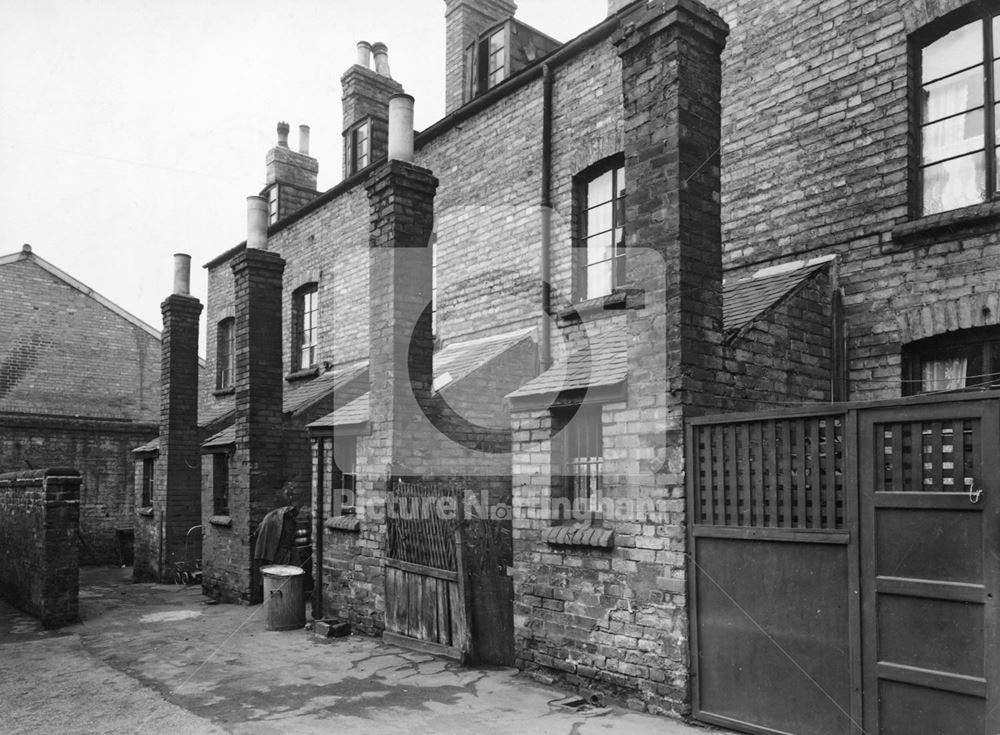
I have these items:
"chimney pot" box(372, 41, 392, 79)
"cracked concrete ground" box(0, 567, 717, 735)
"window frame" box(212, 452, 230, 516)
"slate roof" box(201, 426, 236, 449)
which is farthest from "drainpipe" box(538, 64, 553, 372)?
"chimney pot" box(372, 41, 392, 79)

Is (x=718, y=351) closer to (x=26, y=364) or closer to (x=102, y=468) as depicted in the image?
(x=102, y=468)

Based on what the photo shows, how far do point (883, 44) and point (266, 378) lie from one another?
30.8ft

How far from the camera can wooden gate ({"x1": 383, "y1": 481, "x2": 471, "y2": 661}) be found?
7.29m

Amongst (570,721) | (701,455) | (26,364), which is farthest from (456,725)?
(26,364)

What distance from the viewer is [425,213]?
369 inches

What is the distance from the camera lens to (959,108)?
22.4 feet

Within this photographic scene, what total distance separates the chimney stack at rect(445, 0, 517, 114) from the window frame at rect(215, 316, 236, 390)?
28.6 feet

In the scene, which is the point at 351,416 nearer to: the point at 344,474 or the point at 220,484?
the point at 344,474

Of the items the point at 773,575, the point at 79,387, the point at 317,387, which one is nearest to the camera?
the point at 773,575

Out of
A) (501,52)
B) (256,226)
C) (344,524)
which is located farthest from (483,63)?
(344,524)

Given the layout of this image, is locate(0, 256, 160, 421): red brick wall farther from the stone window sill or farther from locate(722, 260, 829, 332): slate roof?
locate(722, 260, 829, 332): slate roof

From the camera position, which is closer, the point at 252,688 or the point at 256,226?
the point at 252,688

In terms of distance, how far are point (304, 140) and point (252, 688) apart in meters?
16.1

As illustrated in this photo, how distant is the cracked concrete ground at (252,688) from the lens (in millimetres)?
5559
